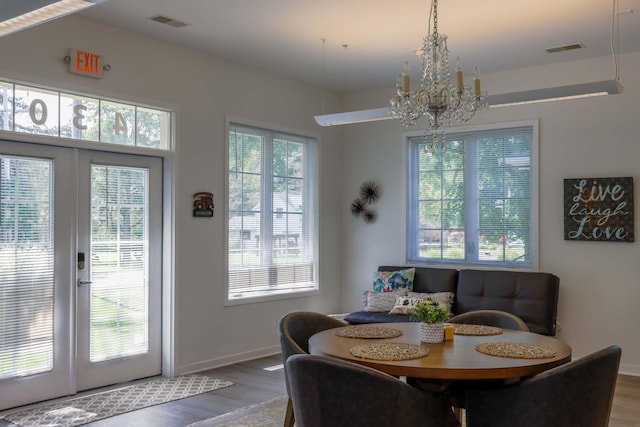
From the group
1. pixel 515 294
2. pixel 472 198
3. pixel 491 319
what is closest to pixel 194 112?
pixel 472 198

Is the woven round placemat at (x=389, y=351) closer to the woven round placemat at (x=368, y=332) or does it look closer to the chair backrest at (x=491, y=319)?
the woven round placemat at (x=368, y=332)

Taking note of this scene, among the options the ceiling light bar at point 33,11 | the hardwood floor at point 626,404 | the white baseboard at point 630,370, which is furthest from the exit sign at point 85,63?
→ the white baseboard at point 630,370

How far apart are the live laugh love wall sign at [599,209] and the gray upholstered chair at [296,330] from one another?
287 cm

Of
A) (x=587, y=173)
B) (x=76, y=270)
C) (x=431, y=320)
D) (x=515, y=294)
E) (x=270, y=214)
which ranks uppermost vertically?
(x=587, y=173)

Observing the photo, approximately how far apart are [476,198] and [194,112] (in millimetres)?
2891

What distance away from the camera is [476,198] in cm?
636

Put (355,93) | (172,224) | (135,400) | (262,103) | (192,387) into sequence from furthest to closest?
(355,93) → (262,103) → (172,224) → (192,387) → (135,400)

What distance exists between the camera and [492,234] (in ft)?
20.5

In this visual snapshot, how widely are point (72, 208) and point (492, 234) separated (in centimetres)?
388

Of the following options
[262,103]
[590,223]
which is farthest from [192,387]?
[590,223]

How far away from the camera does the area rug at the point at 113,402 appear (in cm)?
412

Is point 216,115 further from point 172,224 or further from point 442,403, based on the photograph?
point 442,403

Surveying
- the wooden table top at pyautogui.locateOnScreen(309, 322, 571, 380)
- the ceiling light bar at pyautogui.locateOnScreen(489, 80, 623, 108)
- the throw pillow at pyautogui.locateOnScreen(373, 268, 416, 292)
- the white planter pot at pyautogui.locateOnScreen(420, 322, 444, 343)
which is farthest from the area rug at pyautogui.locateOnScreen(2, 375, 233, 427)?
the ceiling light bar at pyautogui.locateOnScreen(489, 80, 623, 108)

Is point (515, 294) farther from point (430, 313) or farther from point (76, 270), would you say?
point (76, 270)
